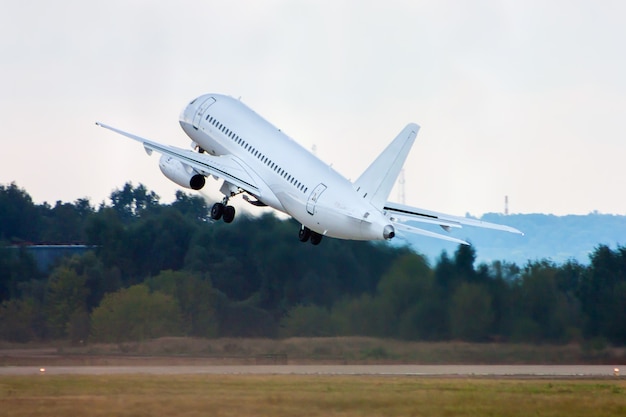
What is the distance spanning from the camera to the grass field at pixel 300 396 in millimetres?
51375

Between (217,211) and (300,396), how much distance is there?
53.2 ft

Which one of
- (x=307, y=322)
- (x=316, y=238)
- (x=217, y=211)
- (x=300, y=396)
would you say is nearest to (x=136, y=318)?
(x=307, y=322)

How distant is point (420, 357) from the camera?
238ft

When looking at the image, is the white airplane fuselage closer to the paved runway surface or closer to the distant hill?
the paved runway surface

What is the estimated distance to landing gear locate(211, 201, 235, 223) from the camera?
69312mm

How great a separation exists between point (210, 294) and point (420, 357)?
42.0 feet

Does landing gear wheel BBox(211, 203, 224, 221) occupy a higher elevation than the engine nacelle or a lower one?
lower

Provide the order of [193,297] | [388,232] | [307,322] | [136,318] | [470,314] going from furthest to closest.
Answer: [193,297], [136,318], [307,322], [470,314], [388,232]

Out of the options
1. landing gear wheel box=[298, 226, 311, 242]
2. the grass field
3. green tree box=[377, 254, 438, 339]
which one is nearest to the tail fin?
landing gear wheel box=[298, 226, 311, 242]

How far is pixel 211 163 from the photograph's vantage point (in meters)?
69.9

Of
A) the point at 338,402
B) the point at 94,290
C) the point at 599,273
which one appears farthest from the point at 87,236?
the point at 338,402

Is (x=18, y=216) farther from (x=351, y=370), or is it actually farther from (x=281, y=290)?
(x=351, y=370)

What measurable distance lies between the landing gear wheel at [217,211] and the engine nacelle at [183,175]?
181 cm

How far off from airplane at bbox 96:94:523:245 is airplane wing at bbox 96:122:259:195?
44 mm
